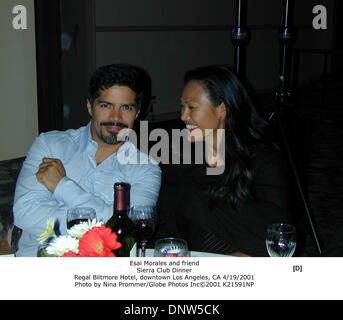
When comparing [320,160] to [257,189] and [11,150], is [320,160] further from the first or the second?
[257,189]

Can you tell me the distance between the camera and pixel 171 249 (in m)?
1.19

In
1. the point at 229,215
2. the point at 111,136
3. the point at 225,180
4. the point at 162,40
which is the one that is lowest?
the point at 229,215

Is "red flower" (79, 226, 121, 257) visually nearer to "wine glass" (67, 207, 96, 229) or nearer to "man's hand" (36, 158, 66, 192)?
"wine glass" (67, 207, 96, 229)

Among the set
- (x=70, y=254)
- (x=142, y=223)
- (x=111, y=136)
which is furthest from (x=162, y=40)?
(x=70, y=254)

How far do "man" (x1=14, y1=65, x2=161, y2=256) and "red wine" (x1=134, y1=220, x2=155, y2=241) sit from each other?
242mm

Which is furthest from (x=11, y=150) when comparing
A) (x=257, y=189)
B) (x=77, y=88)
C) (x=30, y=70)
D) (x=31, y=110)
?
(x=257, y=189)

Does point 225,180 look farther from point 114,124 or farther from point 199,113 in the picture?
point 114,124

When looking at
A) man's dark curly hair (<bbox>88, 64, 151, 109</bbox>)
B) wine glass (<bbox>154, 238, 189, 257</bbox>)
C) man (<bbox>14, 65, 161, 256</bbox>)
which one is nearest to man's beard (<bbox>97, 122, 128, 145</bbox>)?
man (<bbox>14, 65, 161, 256</bbox>)

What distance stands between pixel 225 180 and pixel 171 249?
23.4 inches

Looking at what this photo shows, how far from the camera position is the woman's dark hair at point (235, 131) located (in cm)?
172

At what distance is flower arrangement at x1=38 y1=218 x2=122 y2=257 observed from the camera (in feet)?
3.04

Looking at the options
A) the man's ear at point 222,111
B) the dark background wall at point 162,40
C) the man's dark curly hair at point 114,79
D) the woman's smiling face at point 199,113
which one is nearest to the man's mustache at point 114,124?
the man's dark curly hair at point 114,79

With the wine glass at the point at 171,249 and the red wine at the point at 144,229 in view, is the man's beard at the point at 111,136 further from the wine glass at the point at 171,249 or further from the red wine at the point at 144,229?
the wine glass at the point at 171,249
